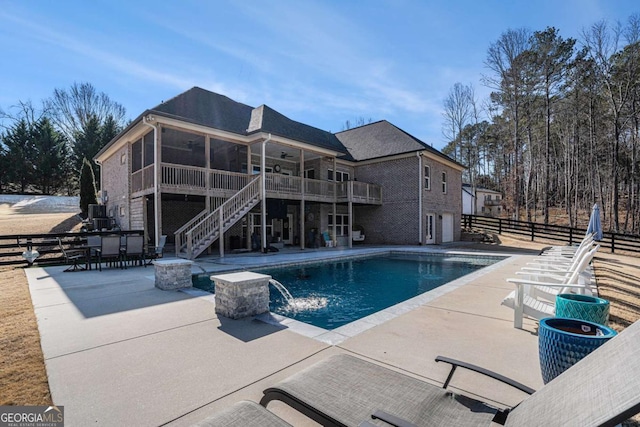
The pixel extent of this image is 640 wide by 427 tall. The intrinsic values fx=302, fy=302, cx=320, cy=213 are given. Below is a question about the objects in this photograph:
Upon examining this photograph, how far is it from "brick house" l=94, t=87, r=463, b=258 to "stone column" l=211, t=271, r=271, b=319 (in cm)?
709

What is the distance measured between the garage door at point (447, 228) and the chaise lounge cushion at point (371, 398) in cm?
1945

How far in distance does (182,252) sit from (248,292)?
27.5 feet

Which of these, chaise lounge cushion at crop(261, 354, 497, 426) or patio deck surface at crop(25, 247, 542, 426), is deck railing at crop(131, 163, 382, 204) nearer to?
patio deck surface at crop(25, 247, 542, 426)

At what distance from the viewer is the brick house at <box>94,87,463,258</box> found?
12305mm

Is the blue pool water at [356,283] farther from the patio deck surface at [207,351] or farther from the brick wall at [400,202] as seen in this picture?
the brick wall at [400,202]

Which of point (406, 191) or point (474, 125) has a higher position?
point (474, 125)

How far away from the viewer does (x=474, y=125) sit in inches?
1415

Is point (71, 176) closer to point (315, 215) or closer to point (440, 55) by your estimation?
point (315, 215)

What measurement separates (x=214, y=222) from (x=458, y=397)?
456 inches

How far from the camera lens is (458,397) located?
1914 mm

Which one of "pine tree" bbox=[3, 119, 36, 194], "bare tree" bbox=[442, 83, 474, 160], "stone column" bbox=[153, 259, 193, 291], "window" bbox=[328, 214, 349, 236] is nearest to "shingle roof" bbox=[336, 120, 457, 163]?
"window" bbox=[328, 214, 349, 236]

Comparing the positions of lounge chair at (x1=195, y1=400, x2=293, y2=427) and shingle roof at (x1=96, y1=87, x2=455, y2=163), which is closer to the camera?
lounge chair at (x1=195, y1=400, x2=293, y2=427)

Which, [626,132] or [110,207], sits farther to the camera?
[626,132]

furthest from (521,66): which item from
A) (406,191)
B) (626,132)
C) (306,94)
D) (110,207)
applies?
(110,207)
